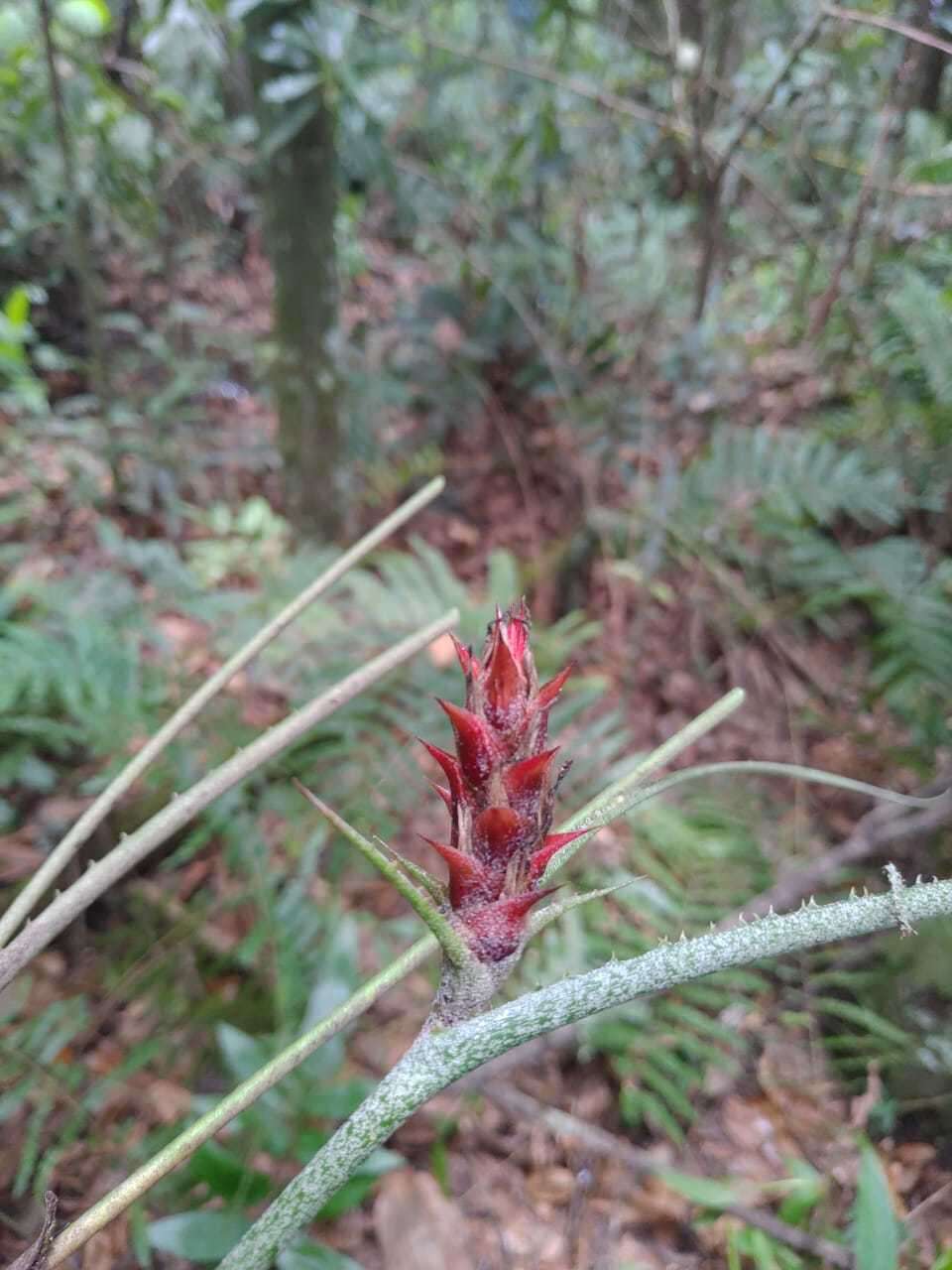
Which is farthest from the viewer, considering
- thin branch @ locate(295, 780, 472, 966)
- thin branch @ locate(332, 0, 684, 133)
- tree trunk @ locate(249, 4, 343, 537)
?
tree trunk @ locate(249, 4, 343, 537)

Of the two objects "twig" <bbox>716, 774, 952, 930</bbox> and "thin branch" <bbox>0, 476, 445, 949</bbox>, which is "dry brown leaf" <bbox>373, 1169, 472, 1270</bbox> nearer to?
"twig" <bbox>716, 774, 952, 930</bbox>

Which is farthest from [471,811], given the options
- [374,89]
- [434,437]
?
[374,89]

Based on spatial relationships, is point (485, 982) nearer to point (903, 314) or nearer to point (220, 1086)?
point (220, 1086)

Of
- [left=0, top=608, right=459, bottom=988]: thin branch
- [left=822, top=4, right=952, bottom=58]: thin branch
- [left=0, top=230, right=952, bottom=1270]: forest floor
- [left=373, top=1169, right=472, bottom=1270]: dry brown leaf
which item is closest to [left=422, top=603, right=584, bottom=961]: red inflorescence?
[left=0, top=608, right=459, bottom=988]: thin branch

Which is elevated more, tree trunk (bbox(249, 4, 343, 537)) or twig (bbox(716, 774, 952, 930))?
tree trunk (bbox(249, 4, 343, 537))

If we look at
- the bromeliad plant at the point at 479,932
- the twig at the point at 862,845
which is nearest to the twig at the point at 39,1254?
the bromeliad plant at the point at 479,932

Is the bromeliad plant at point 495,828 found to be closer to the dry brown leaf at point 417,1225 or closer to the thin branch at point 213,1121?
the thin branch at point 213,1121
